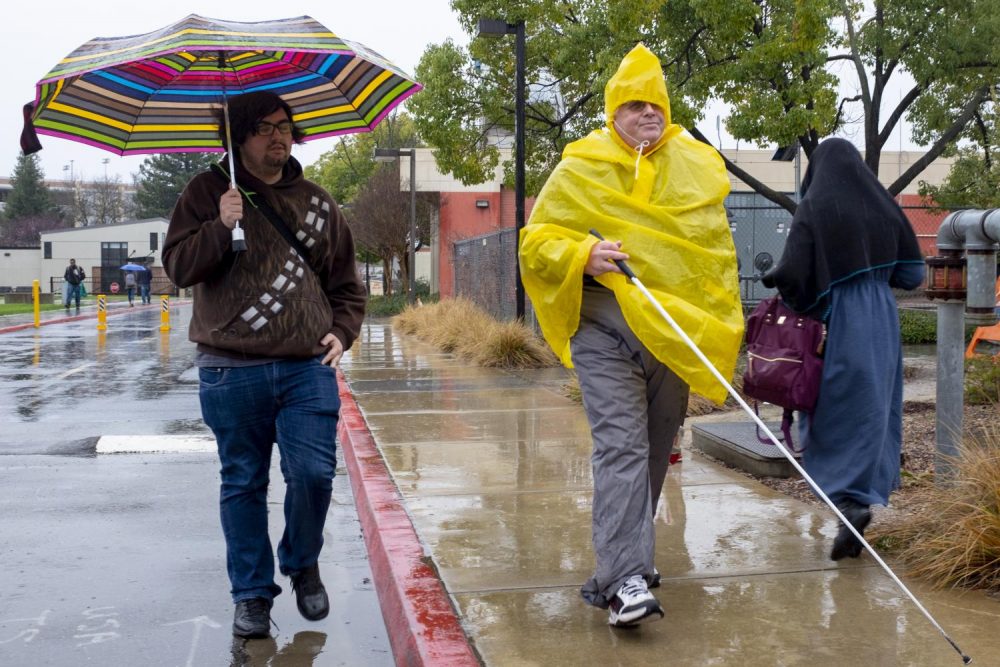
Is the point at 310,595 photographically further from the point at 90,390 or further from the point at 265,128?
the point at 90,390

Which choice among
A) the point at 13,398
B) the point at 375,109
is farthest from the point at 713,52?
the point at 375,109

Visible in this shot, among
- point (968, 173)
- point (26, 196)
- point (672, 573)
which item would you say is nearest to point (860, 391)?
point (672, 573)

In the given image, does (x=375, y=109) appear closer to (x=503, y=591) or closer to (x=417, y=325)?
(x=503, y=591)

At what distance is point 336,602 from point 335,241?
5.05 feet

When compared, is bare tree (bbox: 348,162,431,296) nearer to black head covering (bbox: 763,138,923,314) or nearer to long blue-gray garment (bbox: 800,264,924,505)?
black head covering (bbox: 763,138,923,314)

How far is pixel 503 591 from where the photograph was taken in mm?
4336

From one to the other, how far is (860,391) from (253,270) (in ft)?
7.91

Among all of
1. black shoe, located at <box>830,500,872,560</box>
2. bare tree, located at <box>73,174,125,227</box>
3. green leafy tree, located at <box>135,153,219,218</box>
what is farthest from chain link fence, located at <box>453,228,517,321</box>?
bare tree, located at <box>73,174,125,227</box>

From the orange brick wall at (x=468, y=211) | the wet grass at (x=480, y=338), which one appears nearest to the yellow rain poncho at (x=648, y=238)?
the wet grass at (x=480, y=338)

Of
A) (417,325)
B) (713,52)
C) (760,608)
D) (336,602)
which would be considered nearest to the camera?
(760,608)

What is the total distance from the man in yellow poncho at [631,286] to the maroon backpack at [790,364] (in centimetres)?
48

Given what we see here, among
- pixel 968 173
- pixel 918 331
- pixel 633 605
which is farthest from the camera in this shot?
pixel 968 173

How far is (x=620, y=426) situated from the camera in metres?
3.90

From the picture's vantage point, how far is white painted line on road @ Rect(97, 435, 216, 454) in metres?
8.48
